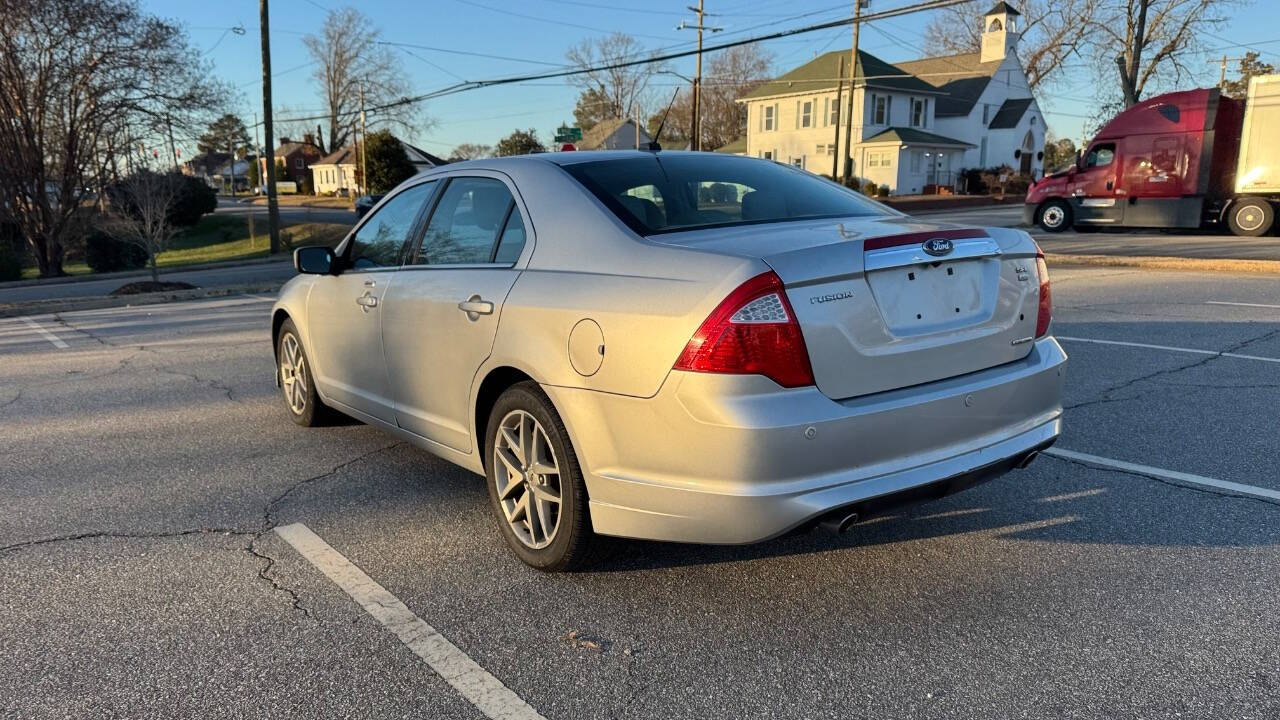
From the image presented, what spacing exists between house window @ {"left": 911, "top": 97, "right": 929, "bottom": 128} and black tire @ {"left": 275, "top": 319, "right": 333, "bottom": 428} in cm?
5069

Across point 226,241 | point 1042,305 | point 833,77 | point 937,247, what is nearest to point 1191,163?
point 1042,305

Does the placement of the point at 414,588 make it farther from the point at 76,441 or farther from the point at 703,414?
the point at 76,441

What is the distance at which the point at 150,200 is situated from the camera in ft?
69.2

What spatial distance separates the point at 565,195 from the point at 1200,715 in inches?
108

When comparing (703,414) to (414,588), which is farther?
(414,588)

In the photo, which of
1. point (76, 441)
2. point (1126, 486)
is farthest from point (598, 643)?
point (76, 441)

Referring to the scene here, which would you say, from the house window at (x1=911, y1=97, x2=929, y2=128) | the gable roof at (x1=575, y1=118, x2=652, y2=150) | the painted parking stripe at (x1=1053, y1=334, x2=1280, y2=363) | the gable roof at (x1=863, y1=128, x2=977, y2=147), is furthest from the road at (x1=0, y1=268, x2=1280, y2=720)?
the gable roof at (x1=575, y1=118, x2=652, y2=150)

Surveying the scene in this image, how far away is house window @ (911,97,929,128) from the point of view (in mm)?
51000

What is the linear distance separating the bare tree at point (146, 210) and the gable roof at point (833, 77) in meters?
33.1

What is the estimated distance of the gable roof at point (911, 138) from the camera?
4659cm

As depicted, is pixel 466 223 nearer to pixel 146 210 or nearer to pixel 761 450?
pixel 761 450

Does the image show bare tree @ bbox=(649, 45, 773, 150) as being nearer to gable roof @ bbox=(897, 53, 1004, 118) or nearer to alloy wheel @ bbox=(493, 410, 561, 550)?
gable roof @ bbox=(897, 53, 1004, 118)

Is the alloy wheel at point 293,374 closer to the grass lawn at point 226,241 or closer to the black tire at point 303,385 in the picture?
the black tire at point 303,385

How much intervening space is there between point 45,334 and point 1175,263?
640 inches
